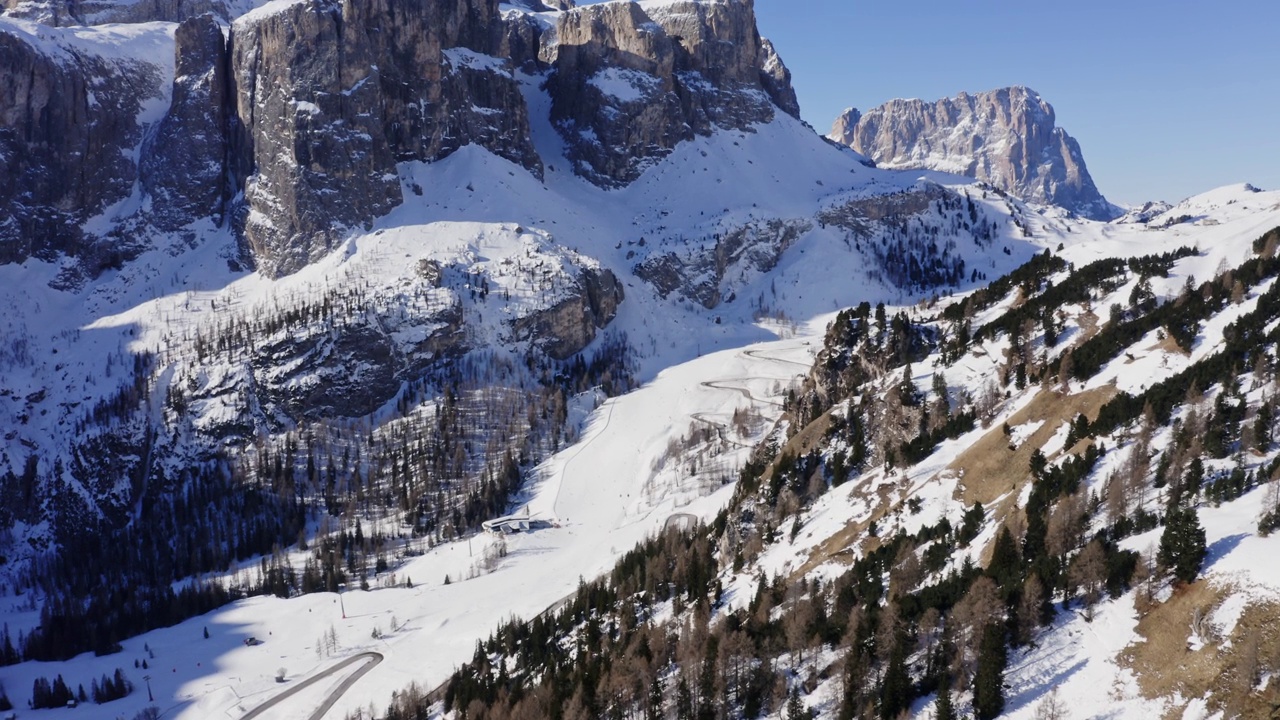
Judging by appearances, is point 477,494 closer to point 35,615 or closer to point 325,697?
point 325,697

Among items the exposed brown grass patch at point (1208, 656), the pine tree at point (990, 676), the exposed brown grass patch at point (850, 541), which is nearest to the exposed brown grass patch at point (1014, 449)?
the exposed brown grass patch at point (850, 541)

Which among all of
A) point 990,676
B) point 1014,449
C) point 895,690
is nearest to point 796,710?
point 895,690

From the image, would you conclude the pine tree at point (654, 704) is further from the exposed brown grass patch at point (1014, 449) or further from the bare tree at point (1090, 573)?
the bare tree at point (1090, 573)

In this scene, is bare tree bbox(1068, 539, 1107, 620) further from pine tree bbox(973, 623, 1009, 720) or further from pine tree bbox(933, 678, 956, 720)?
pine tree bbox(933, 678, 956, 720)

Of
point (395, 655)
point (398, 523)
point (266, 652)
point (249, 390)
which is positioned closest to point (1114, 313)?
point (395, 655)

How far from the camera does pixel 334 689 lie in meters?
107

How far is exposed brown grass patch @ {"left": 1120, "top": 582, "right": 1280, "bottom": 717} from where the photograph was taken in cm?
4044

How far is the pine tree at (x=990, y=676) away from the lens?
48969 millimetres

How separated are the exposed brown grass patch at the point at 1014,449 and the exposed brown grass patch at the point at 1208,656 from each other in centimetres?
2094

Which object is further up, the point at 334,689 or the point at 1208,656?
the point at 1208,656

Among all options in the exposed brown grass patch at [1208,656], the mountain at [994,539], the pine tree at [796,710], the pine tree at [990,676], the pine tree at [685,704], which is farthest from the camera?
the pine tree at [685,704]

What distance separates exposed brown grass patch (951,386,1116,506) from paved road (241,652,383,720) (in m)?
72.1

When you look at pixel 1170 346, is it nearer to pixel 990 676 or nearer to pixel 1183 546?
pixel 1183 546

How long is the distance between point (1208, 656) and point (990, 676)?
1049 cm
